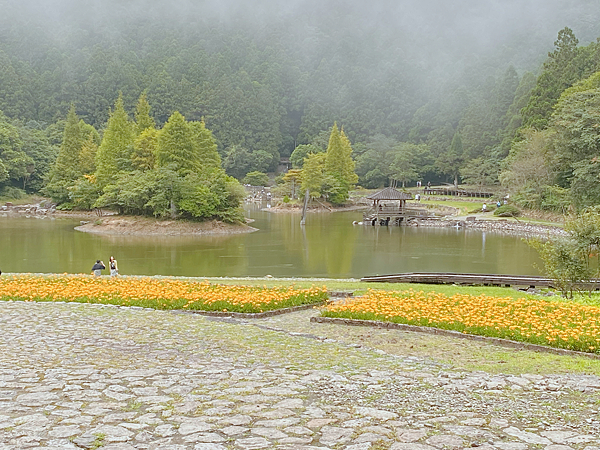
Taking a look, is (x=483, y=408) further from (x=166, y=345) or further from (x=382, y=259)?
(x=382, y=259)

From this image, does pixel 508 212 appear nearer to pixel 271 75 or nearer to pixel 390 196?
pixel 390 196

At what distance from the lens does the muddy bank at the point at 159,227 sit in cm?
4494

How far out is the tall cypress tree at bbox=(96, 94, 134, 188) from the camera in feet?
186

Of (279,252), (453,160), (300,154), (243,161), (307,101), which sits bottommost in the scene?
(279,252)

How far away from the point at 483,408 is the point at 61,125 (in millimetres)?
111329

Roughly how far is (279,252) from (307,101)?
128231 millimetres

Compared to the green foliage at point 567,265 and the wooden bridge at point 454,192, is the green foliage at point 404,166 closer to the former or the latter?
the wooden bridge at point 454,192

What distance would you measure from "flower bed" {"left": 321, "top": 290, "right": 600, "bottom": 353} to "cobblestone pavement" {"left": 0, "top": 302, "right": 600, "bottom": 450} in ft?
7.76

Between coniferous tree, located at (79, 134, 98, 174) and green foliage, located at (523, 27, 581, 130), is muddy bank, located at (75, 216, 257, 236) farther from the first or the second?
green foliage, located at (523, 27, 581, 130)

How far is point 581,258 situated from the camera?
16.1 metres

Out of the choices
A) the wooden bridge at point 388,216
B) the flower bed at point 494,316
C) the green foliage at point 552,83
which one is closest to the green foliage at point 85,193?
the wooden bridge at point 388,216

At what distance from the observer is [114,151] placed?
57969 millimetres

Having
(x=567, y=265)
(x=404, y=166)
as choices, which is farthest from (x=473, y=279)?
(x=404, y=166)

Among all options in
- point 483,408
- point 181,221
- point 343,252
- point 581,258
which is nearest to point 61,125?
point 181,221
